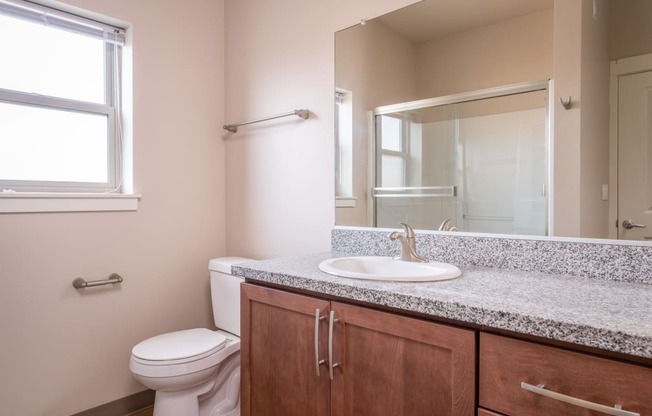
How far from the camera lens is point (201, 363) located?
1702 mm

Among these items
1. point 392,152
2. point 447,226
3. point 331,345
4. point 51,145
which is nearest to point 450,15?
point 392,152

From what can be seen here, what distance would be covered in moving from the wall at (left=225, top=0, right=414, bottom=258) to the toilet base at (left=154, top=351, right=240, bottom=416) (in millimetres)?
617

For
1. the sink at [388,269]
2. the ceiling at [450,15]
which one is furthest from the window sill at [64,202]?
the ceiling at [450,15]

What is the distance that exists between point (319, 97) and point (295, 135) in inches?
9.1

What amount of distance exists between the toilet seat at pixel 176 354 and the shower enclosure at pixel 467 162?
0.93m

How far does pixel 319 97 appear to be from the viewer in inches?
75.6

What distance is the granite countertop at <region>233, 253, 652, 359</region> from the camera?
70 centimetres

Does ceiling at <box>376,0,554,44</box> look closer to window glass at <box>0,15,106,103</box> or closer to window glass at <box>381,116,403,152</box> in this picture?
window glass at <box>381,116,403,152</box>

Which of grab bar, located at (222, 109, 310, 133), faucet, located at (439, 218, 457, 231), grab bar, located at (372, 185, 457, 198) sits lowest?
faucet, located at (439, 218, 457, 231)

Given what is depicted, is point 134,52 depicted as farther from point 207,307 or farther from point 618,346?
point 618,346

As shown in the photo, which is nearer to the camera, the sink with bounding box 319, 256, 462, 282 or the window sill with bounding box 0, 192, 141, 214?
the sink with bounding box 319, 256, 462, 282

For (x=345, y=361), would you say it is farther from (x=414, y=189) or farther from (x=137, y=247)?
(x=137, y=247)

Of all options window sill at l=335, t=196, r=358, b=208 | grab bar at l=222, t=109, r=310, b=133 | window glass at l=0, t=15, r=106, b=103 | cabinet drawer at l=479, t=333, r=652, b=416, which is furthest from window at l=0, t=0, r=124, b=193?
cabinet drawer at l=479, t=333, r=652, b=416

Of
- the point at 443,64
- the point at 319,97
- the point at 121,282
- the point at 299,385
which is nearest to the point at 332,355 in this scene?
the point at 299,385
